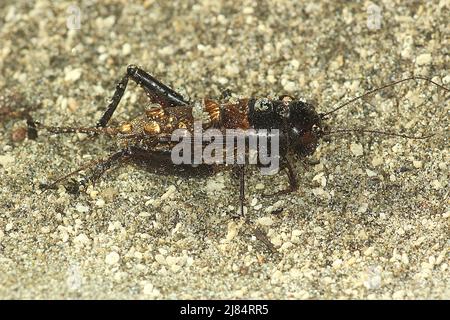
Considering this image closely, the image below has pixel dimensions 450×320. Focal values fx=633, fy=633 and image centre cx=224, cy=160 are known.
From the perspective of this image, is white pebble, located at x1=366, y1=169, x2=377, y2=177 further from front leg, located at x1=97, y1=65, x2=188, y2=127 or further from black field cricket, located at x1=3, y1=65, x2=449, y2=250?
front leg, located at x1=97, y1=65, x2=188, y2=127

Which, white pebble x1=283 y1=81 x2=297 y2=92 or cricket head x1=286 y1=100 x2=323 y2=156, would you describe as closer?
cricket head x1=286 y1=100 x2=323 y2=156

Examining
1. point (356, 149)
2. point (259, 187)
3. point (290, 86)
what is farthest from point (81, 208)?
point (356, 149)

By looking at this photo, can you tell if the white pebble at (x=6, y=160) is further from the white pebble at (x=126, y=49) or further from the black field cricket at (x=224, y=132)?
the white pebble at (x=126, y=49)

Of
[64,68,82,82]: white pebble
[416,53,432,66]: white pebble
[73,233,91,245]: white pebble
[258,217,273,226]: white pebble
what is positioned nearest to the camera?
[73,233,91,245]: white pebble

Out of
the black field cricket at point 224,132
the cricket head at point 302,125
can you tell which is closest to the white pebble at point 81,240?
the black field cricket at point 224,132

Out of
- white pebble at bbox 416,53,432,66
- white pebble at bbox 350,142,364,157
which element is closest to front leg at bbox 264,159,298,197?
white pebble at bbox 350,142,364,157

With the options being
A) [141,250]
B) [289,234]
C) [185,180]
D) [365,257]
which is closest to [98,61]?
[185,180]

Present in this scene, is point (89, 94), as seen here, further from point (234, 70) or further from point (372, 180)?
point (372, 180)

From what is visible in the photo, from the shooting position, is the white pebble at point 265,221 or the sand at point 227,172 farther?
the white pebble at point 265,221

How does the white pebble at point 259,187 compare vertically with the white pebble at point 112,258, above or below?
above
